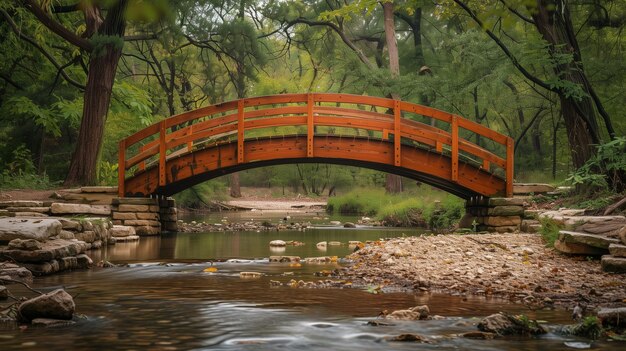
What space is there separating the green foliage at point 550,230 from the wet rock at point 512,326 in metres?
4.68

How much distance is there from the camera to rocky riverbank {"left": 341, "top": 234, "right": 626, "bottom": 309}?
6.26 meters

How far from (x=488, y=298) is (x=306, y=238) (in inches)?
335

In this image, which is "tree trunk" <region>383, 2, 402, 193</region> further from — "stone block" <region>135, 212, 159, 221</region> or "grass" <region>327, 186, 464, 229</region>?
"stone block" <region>135, 212, 159, 221</region>

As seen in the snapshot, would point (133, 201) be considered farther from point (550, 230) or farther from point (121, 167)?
point (550, 230)

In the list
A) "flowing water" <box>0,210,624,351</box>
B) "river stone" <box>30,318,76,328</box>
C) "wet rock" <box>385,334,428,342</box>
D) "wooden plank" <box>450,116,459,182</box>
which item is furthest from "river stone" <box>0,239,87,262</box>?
"wooden plank" <box>450,116,459,182</box>

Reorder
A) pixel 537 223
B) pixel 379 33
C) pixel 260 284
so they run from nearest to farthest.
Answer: pixel 260 284
pixel 537 223
pixel 379 33

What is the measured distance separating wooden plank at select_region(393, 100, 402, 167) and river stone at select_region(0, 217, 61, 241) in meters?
7.77

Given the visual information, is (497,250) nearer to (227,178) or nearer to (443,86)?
(443,86)

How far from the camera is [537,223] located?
13.3 meters

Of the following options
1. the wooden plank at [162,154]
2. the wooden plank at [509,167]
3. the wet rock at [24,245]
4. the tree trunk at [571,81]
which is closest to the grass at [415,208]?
the wooden plank at [509,167]

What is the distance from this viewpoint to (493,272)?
294 inches

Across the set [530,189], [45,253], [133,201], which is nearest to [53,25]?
[133,201]

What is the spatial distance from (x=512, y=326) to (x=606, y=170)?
794cm

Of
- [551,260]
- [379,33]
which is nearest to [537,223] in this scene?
[551,260]
